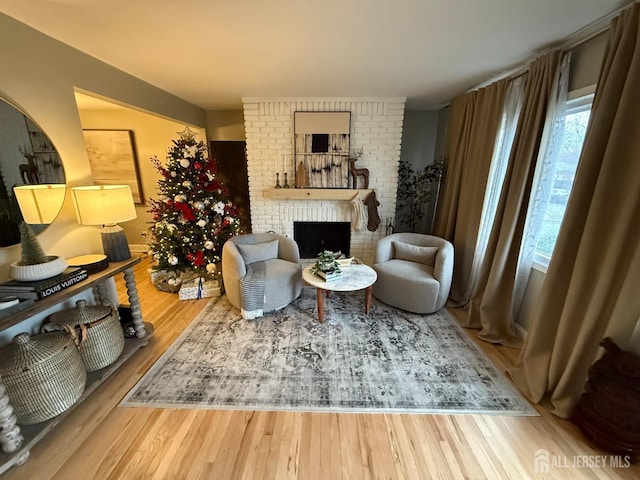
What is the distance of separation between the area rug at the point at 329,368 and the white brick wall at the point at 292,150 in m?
1.65

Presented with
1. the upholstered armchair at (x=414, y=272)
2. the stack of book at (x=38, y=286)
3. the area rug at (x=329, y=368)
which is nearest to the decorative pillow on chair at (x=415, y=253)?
the upholstered armchair at (x=414, y=272)

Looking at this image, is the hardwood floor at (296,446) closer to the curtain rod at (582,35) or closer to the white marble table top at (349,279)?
the white marble table top at (349,279)

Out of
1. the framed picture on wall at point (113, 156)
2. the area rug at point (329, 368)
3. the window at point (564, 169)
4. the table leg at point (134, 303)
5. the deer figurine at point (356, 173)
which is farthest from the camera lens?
the framed picture on wall at point (113, 156)

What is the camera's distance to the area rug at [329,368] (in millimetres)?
1688

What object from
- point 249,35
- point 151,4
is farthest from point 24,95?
point 249,35

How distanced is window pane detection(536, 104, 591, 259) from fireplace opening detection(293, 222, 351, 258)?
232 cm

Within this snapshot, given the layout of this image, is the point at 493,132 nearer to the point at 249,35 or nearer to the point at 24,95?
the point at 249,35

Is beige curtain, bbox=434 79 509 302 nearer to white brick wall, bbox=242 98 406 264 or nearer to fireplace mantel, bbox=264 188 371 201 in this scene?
white brick wall, bbox=242 98 406 264

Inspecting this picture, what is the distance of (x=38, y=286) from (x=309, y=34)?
7.31ft

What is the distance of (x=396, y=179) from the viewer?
12.4 ft

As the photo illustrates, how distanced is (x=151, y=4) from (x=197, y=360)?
2325mm

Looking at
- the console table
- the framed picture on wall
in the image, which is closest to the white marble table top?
the console table

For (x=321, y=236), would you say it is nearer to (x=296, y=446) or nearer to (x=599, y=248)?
(x=296, y=446)

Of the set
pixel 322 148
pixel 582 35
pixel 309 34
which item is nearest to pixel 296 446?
pixel 309 34
